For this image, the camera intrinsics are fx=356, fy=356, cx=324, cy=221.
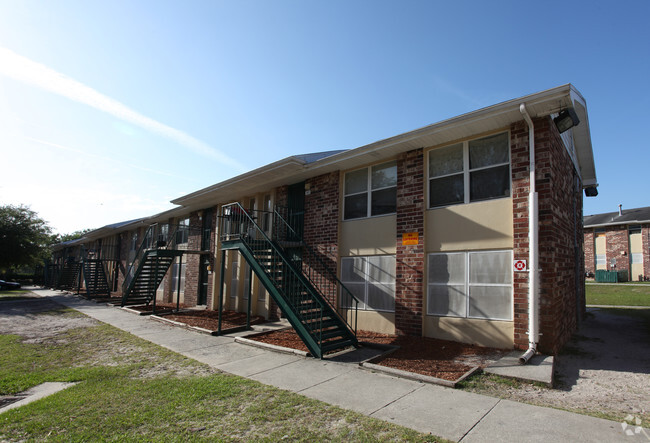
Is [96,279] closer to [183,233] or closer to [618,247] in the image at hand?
[183,233]

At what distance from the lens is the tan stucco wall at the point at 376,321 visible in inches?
340

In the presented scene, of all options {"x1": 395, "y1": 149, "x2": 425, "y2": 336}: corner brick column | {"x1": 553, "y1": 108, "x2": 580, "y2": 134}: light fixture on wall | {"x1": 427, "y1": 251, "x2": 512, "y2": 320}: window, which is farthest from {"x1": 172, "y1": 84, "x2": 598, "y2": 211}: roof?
{"x1": 427, "y1": 251, "x2": 512, "y2": 320}: window

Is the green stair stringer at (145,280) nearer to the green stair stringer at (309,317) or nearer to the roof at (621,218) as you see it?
the green stair stringer at (309,317)

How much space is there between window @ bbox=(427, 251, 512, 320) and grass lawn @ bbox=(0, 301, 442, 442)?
13.7 ft

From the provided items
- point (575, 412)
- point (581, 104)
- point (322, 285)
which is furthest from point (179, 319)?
point (581, 104)

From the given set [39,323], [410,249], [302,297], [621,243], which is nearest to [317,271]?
[302,297]

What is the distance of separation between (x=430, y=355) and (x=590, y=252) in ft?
111

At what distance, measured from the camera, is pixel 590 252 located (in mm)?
32281

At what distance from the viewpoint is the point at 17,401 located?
4707 mm

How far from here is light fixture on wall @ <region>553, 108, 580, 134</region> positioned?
6383 millimetres

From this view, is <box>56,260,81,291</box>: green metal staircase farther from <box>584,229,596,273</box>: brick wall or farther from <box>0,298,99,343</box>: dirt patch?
<box>584,229,596,273</box>: brick wall

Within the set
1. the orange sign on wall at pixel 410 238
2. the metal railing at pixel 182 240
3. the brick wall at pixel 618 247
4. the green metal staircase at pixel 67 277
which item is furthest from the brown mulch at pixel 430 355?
the brick wall at pixel 618 247

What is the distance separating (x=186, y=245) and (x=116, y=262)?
1098 cm

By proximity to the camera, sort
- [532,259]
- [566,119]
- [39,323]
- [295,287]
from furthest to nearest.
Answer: [39,323] < [295,287] < [566,119] < [532,259]
